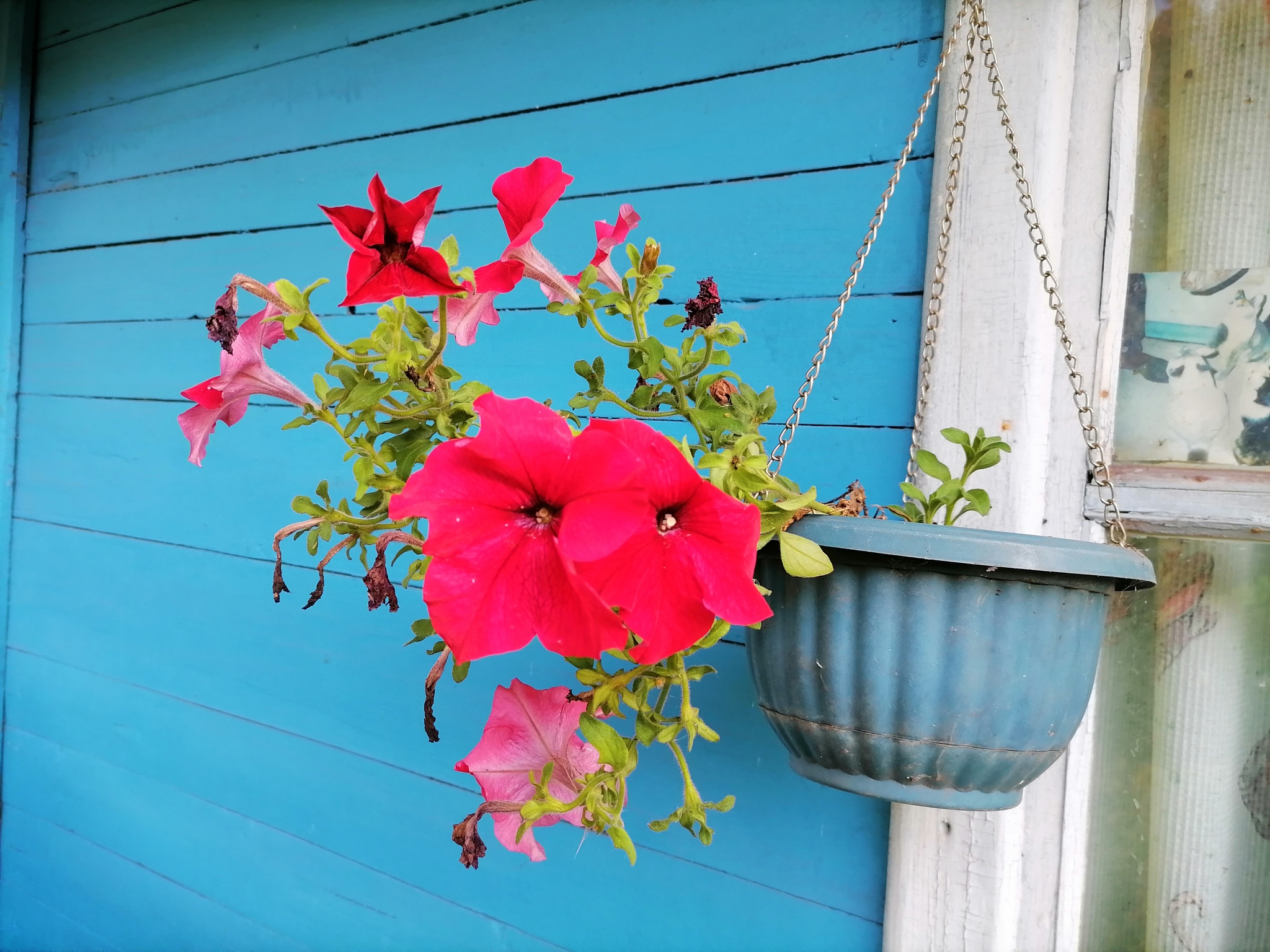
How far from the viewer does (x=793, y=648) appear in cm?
58

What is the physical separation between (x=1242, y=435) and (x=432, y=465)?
701mm

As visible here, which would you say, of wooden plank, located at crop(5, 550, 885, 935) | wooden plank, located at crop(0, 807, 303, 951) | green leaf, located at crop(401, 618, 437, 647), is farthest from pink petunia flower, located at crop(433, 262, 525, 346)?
wooden plank, located at crop(0, 807, 303, 951)

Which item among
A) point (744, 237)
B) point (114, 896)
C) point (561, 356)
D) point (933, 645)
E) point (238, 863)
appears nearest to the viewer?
point (933, 645)

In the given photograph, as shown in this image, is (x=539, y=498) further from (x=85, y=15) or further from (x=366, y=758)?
(x=85, y=15)

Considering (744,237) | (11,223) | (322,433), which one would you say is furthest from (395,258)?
(11,223)

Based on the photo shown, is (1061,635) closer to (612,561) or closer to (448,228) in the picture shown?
(612,561)

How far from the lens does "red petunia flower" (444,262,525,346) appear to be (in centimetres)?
52

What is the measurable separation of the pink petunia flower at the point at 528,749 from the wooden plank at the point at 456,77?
669 millimetres

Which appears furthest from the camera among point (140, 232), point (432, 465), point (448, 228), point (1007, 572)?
point (140, 232)

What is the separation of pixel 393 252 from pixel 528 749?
35cm

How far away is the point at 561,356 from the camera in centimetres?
99

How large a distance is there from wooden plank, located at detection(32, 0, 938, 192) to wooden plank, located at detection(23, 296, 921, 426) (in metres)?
0.25

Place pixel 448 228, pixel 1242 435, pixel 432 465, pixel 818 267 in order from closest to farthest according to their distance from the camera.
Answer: pixel 432 465 → pixel 1242 435 → pixel 818 267 → pixel 448 228

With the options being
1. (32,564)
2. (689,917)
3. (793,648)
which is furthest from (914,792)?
(32,564)
